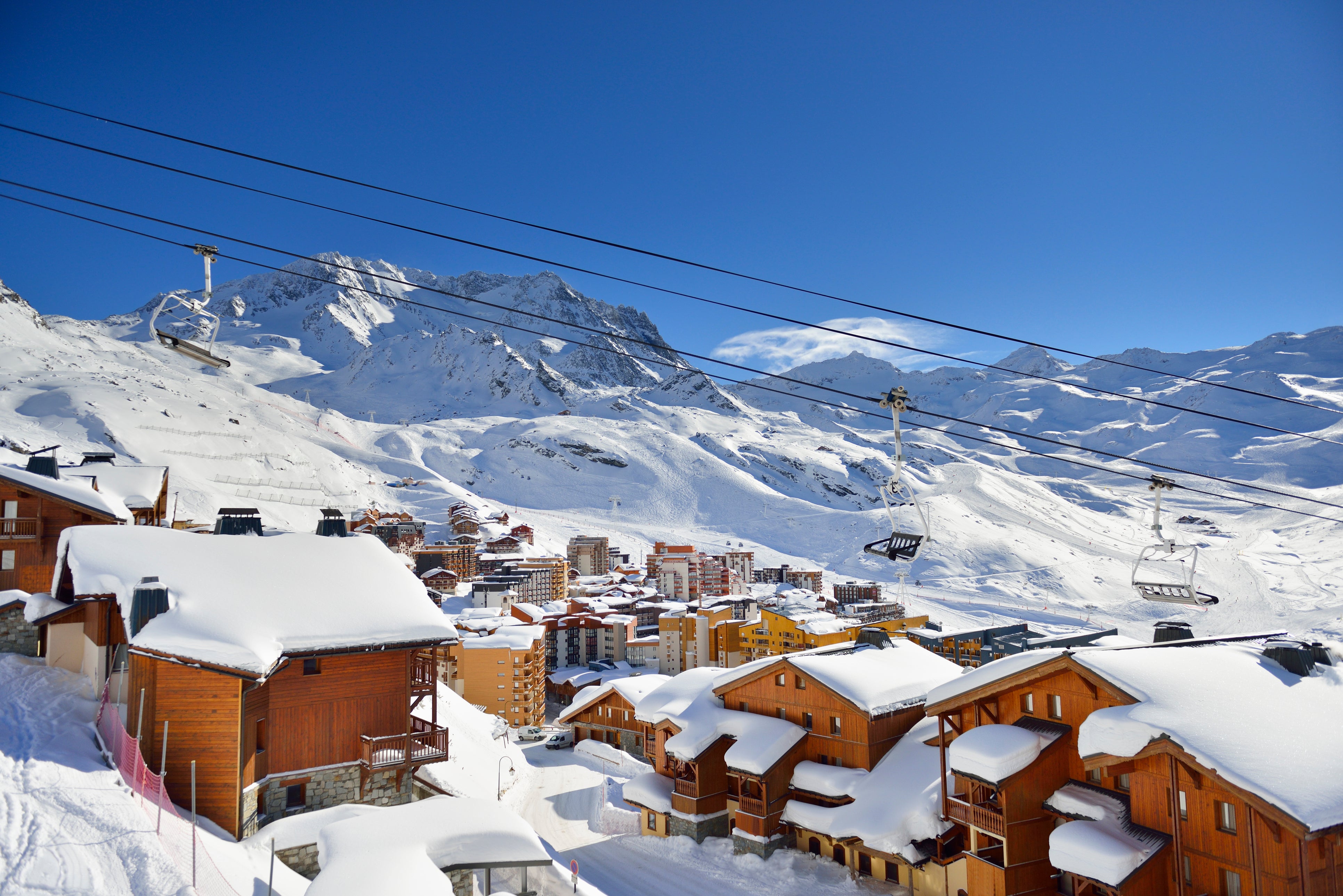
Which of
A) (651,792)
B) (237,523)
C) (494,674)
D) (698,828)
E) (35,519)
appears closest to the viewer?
(237,523)

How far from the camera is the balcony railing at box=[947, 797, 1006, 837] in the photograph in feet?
46.3

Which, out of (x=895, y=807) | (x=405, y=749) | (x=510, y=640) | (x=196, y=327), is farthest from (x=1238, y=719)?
(x=510, y=640)

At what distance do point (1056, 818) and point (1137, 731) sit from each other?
4538mm

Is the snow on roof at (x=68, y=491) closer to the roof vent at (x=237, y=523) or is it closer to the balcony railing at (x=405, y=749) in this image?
the roof vent at (x=237, y=523)

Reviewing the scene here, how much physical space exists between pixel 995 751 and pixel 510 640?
103 ft

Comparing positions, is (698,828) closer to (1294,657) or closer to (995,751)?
(995,751)

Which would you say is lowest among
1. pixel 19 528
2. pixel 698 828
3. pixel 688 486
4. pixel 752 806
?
pixel 698 828

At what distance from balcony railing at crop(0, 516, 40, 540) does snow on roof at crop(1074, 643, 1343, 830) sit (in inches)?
1053

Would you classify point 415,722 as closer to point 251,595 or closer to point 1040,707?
point 251,595

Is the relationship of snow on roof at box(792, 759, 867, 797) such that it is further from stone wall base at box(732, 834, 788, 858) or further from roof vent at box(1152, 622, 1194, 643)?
roof vent at box(1152, 622, 1194, 643)

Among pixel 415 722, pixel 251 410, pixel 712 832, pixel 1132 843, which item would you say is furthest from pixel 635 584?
pixel 251 410

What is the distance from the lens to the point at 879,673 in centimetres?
2097

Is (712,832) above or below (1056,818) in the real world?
below

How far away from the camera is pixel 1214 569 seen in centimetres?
8688
